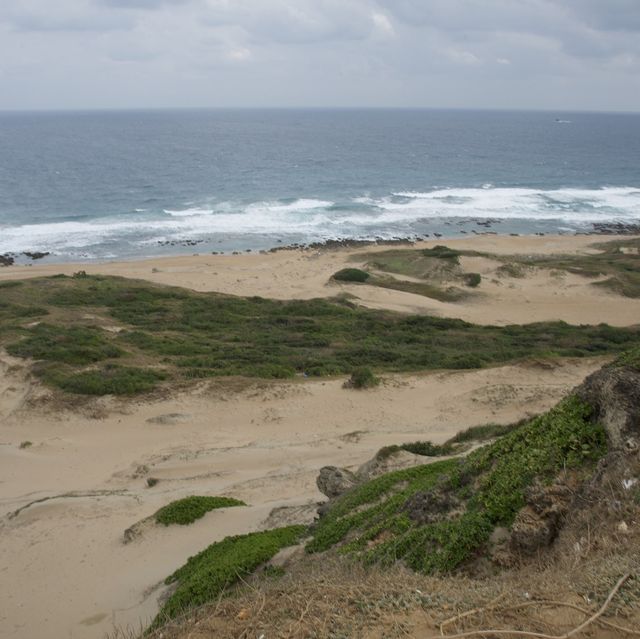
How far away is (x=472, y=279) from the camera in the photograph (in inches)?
1587

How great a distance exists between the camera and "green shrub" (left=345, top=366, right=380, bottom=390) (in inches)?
789

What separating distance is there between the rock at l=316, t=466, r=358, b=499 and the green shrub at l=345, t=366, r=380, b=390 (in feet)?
26.5

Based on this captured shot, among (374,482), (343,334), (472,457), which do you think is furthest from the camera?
(343,334)

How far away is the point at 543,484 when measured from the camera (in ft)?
24.0

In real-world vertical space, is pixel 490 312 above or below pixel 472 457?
below

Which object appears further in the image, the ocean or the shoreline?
the ocean

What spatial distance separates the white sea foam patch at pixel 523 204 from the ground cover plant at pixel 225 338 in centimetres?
4048

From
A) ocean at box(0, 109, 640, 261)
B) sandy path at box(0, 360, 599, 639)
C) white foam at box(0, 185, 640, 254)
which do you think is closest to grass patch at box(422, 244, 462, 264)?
ocean at box(0, 109, 640, 261)

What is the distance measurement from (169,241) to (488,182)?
172ft

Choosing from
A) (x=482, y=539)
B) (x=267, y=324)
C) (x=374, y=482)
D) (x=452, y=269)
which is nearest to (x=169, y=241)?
(x=452, y=269)

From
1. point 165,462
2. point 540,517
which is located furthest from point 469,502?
point 165,462

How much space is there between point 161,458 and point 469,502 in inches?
396

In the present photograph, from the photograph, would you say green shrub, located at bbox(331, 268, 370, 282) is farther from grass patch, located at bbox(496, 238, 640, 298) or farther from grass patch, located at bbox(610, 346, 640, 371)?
grass patch, located at bbox(610, 346, 640, 371)

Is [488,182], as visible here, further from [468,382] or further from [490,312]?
[468,382]
